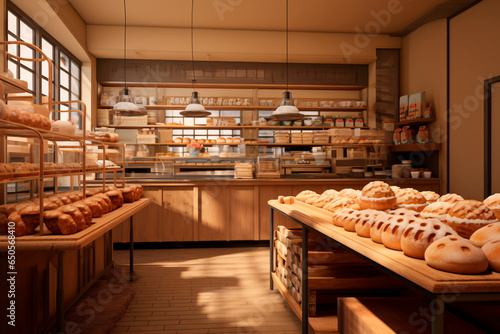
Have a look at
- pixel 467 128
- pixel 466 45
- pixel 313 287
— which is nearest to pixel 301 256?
pixel 313 287

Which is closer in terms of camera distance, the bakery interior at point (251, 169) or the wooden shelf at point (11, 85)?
the bakery interior at point (251, 169)

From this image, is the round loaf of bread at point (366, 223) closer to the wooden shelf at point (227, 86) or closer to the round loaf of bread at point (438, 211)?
the round loaf of bread at point (438, 211)

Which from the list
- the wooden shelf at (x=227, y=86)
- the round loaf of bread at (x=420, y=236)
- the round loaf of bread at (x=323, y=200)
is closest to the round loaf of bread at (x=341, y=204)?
the round loaf of bread at (x=323, y=200)

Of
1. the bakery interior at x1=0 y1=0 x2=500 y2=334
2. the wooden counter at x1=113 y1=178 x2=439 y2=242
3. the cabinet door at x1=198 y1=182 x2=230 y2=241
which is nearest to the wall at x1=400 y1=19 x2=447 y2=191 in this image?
the bakery interior at x1=0 y1=0 x2=500 y2=334

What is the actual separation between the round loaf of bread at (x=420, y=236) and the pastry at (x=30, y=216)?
1.57 m

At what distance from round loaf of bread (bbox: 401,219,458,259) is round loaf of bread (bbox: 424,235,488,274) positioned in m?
0.06

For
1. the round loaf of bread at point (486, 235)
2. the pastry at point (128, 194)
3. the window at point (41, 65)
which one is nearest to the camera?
the round loaf of bread at point (486, 235)

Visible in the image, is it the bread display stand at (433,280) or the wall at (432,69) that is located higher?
the wall at (432,69)

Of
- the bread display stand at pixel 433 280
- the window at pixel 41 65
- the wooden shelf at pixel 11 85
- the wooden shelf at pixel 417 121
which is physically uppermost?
the window at pixel 41 65

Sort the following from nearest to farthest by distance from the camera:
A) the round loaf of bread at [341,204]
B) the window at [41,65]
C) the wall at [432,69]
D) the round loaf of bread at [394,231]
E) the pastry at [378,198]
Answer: the round loaf of bread at [394,231]
the pastry at [378,198]
the round loaf of bread at [341,204]
the window at [41,65]
the wall at [432,69]

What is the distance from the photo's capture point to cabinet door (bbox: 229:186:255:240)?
459 centimetres

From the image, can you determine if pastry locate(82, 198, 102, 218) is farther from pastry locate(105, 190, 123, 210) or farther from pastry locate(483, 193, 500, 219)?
pastry locate(483, 193, 500, 219)

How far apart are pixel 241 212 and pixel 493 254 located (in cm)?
381

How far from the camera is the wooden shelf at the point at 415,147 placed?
537 cm
